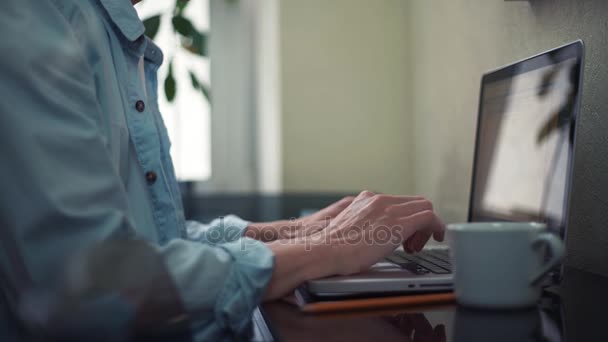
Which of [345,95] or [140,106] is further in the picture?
[345,95]

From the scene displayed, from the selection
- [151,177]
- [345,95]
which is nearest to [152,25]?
[345,95]

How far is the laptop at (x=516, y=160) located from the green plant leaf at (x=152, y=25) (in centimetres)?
118

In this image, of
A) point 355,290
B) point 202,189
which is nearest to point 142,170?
point 355,290

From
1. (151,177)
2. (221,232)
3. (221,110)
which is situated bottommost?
(221,232)

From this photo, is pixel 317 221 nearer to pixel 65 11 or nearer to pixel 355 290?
pixel 355 290

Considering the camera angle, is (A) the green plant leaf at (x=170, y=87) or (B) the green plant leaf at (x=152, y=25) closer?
(B) the green plant leaf at (x=152, y=25)

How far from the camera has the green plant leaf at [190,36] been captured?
1984 mm

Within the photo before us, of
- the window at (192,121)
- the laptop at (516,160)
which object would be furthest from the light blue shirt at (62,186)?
the window at (192,121)

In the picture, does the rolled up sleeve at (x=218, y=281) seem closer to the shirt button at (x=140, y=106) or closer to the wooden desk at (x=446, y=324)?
the wooden desk at (x=446, y=324)

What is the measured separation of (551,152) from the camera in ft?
2.51

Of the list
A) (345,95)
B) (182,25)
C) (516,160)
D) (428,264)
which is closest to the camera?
(428,264)

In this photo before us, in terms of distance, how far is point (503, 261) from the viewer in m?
0.52

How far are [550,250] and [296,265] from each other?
0.26m

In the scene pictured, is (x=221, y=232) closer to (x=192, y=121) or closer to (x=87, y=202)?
(x=87, y=202)
